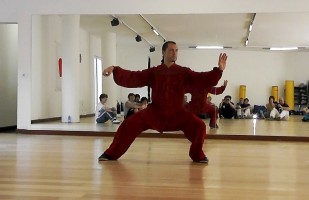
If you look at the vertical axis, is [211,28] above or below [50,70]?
above

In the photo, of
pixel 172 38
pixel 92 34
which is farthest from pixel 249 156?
pixel 92 34

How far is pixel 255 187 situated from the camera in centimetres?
283

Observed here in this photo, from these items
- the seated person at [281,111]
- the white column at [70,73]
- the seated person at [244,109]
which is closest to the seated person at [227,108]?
the seated person at [244,109]

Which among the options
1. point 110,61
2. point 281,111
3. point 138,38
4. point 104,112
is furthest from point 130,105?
point 281,111

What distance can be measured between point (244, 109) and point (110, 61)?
339 cm

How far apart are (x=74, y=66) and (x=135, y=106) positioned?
6.09ft

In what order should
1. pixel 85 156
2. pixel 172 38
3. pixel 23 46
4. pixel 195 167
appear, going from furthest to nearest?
pixel 172 38
pixel 23 46
pixel 85 156
pixel 195 167

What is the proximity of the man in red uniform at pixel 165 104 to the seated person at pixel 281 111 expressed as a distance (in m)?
5.67

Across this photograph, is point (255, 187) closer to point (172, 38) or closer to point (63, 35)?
point (172, 38)

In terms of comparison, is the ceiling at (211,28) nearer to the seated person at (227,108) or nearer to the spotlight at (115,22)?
the spotlight at (115,22)

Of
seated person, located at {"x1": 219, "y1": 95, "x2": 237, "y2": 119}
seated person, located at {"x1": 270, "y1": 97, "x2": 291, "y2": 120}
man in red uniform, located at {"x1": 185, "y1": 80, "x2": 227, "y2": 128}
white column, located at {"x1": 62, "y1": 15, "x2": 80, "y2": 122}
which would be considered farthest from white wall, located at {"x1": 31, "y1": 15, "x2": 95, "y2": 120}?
seated person, located at {"x1": 270, "y1": 97, "x2": 291, "y2": 120}

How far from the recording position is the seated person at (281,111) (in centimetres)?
953

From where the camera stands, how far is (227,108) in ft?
31.4

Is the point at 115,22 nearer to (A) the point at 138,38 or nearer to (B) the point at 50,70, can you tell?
(A) the point at 138,38
